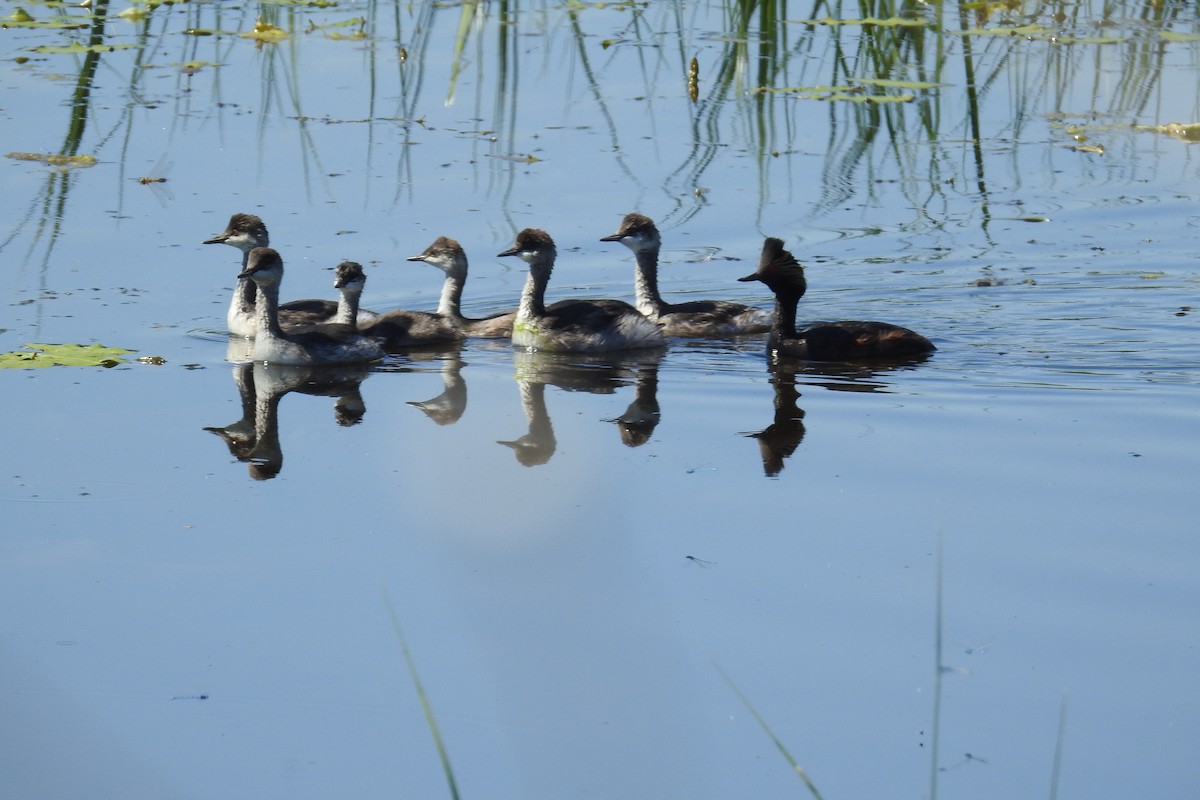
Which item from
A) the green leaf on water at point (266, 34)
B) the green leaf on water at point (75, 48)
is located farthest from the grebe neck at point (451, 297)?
the green leaf on water at point (266, 34)

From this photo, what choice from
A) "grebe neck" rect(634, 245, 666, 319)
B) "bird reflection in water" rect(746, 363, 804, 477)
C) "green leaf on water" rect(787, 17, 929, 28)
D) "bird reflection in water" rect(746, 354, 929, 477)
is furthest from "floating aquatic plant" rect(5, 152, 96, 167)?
"green leaf on water" rect(787, 17, 929, 28)

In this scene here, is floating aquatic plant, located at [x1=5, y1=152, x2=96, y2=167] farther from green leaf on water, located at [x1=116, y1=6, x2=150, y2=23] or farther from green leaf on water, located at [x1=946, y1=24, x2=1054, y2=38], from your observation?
green leaf on water, located at [x1=946, y1=24, x2=1054, y2=38]

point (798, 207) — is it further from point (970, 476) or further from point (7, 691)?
point (7, 691)

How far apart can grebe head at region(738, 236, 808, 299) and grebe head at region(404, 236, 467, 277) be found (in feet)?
5.73

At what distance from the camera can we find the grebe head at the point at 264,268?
10016mm

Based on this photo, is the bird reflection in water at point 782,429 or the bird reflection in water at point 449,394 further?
the bird reflection in water at point 449,394

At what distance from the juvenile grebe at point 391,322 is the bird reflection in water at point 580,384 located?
0.51 m

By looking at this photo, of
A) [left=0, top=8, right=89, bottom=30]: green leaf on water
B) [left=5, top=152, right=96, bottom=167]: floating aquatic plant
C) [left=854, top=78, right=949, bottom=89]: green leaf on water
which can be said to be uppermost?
[left=0, top=8, right=89, bottom=30]: green leaf on water

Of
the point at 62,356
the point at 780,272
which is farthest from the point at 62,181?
the point at 780,272

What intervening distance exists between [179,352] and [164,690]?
4.58m

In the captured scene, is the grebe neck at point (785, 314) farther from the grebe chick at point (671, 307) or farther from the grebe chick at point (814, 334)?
the grebe chick at point (671, 307)

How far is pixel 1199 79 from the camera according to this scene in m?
14.8

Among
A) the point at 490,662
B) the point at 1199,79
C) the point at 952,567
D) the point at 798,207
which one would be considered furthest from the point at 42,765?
the point at 1199,79

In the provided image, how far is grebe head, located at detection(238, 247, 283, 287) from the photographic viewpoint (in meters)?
10.0
